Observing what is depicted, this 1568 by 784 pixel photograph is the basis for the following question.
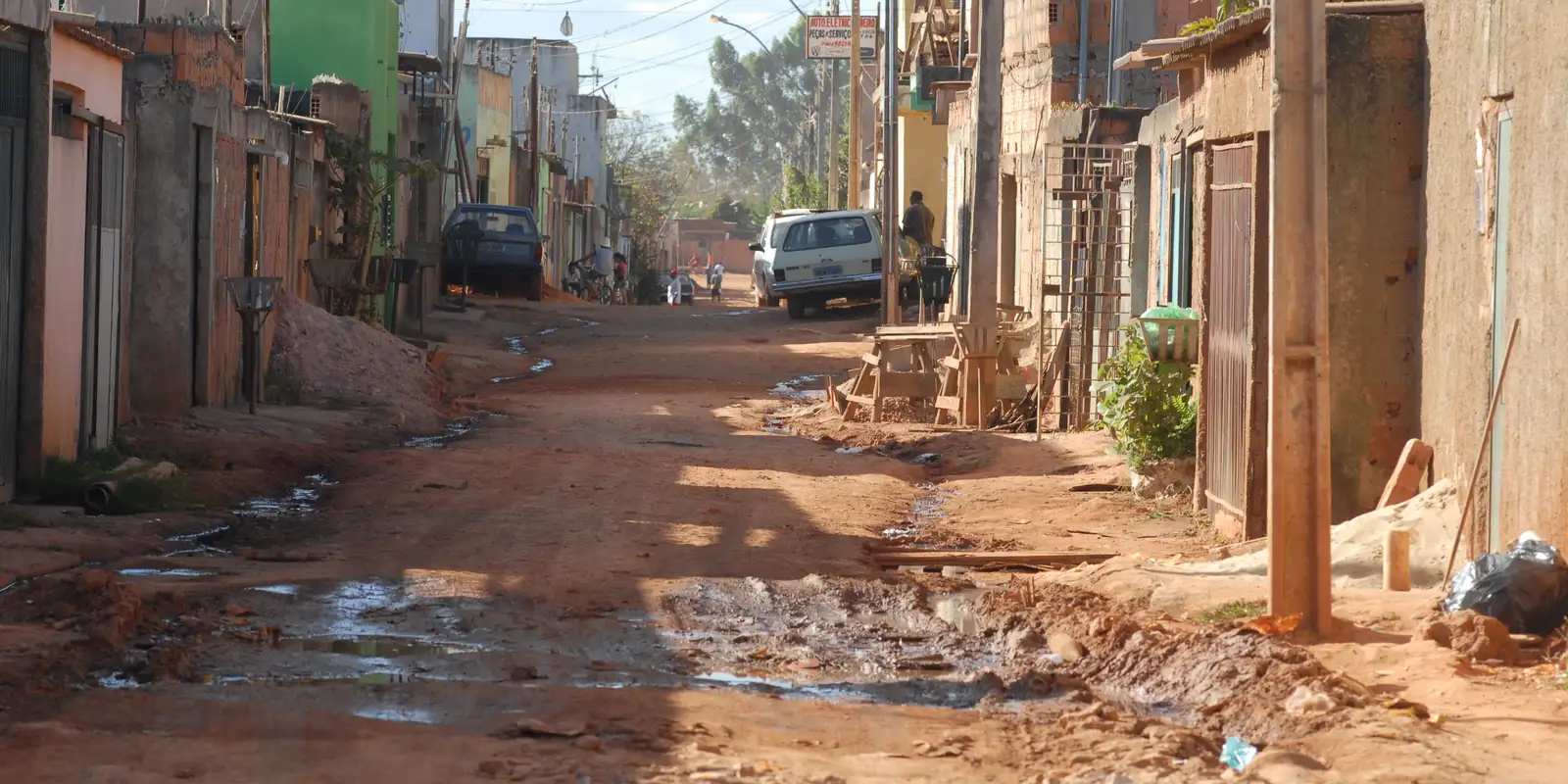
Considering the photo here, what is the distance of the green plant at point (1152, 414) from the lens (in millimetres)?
12242

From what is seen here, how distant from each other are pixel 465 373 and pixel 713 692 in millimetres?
17074

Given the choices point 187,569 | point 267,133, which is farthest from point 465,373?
point 187,569

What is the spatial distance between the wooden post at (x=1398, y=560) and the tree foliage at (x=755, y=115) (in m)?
105

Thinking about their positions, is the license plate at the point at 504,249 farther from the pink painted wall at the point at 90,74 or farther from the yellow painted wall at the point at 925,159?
the pink painted wall at the point at 90,74

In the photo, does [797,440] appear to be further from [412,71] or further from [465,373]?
[412,71]

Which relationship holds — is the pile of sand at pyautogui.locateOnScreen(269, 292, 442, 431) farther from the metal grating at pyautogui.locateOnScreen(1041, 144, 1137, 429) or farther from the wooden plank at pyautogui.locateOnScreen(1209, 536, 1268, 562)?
the wooden plank at pyautogui.locateOnScreen(1209, 536, 1268, 562)

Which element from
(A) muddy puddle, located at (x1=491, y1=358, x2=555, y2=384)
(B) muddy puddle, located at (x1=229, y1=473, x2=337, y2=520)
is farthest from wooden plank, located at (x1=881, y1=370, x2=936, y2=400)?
(A) muddy puddle, located at (x1=491, y1=358, x2=555, y2=384)

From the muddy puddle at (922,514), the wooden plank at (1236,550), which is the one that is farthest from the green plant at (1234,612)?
the muddy puddle at (922,514)

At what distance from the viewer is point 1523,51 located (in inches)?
306

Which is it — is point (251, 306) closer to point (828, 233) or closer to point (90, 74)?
point (90, 74)

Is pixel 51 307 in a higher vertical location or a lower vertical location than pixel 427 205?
lower

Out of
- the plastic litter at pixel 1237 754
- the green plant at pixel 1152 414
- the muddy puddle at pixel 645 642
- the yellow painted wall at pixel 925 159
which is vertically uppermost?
the yellow painted wall at pixel 925 159

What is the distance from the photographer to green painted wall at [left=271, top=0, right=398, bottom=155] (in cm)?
2934

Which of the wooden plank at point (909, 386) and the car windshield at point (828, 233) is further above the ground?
the car windshield at point (828, 233)
